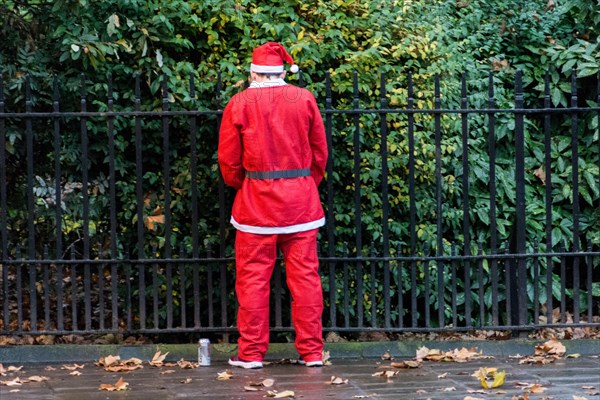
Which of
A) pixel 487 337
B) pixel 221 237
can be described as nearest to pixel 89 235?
pixel 221 237

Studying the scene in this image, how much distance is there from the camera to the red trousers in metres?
7.17

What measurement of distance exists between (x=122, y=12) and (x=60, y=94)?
736mm

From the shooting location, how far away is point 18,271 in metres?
7.60

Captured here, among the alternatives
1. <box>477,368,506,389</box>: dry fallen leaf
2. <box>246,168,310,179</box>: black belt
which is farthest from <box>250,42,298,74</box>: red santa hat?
<box>477,368,506,389</box>: dry fallen leaf

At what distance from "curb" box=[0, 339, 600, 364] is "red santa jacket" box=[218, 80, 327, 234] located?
972mm

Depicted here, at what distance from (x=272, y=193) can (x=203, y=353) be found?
117 cm

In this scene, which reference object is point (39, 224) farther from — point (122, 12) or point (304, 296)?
point (304, 296)

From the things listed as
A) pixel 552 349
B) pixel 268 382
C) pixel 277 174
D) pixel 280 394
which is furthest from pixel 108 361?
pixel 552 349

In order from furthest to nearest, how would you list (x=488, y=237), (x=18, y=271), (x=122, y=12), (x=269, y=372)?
(x=488, y=237) → (x=122, y=12) → (x=18, y=271) → (x=269, y=372)

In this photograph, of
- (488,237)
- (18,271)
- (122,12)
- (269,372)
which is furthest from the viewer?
(488,237)

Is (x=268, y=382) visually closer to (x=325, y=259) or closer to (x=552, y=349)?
(x=325, y=259)

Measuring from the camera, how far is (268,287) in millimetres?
7227

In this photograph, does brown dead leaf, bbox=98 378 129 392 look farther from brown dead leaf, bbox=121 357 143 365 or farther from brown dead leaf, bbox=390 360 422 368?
brown dead leaf, bbox=390 360 422 368

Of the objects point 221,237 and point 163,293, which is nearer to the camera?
point 221,237
